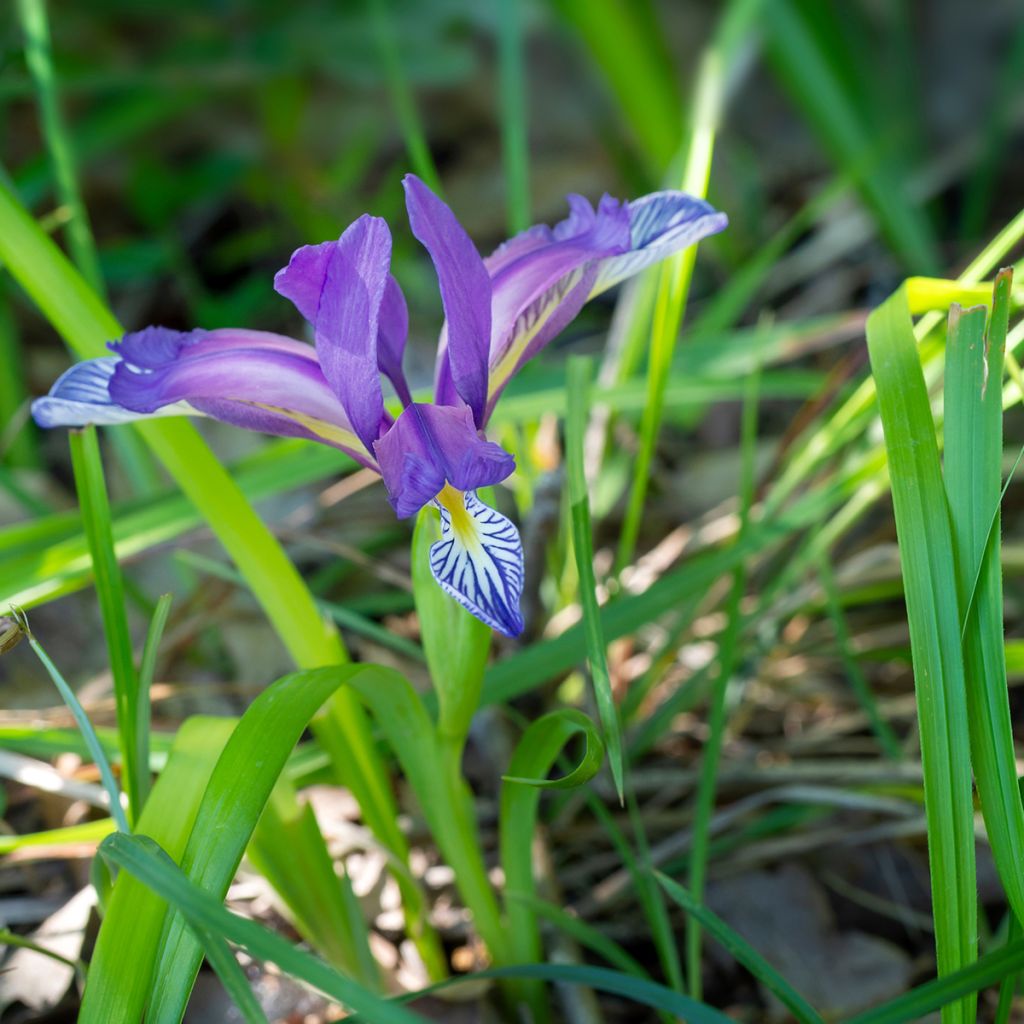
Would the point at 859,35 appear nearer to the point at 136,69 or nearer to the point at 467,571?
the point at 136,69

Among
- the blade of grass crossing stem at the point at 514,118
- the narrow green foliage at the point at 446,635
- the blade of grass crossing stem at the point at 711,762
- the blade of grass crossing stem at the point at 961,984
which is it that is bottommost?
the blade of grass crossing stem at the point at 961,984

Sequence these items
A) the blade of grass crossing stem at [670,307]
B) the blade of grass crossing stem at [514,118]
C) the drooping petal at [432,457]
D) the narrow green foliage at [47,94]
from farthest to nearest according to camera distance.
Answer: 1. the blade of grass crossing stem at [514,118]
2. the narrow green foliage at [47,94]
3. the blade of grass crossing stem at [670,307]
4. the drooping petal at [432,457]

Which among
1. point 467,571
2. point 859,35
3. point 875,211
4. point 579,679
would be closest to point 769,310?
point 875,211

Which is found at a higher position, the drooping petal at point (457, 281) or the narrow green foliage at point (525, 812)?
the drooping petal at point (457, 281)

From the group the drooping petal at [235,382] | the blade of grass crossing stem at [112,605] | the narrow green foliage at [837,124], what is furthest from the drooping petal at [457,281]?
the narrow green foliage at [837,124]

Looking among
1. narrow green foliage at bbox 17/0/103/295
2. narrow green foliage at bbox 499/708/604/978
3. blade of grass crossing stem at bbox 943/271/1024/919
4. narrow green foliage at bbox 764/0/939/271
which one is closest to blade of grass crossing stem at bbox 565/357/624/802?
narrow green foliage at bbox 499/708/604/978

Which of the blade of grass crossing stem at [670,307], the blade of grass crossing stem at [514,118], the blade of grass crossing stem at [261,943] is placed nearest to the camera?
the blade of grass crossing stem at [261,943]

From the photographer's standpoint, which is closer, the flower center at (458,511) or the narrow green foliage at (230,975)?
the narrow green foliage at (230,975)

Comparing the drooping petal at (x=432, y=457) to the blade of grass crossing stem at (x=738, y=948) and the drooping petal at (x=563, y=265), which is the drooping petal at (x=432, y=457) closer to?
the drooping petal at (x=563, y=265)
